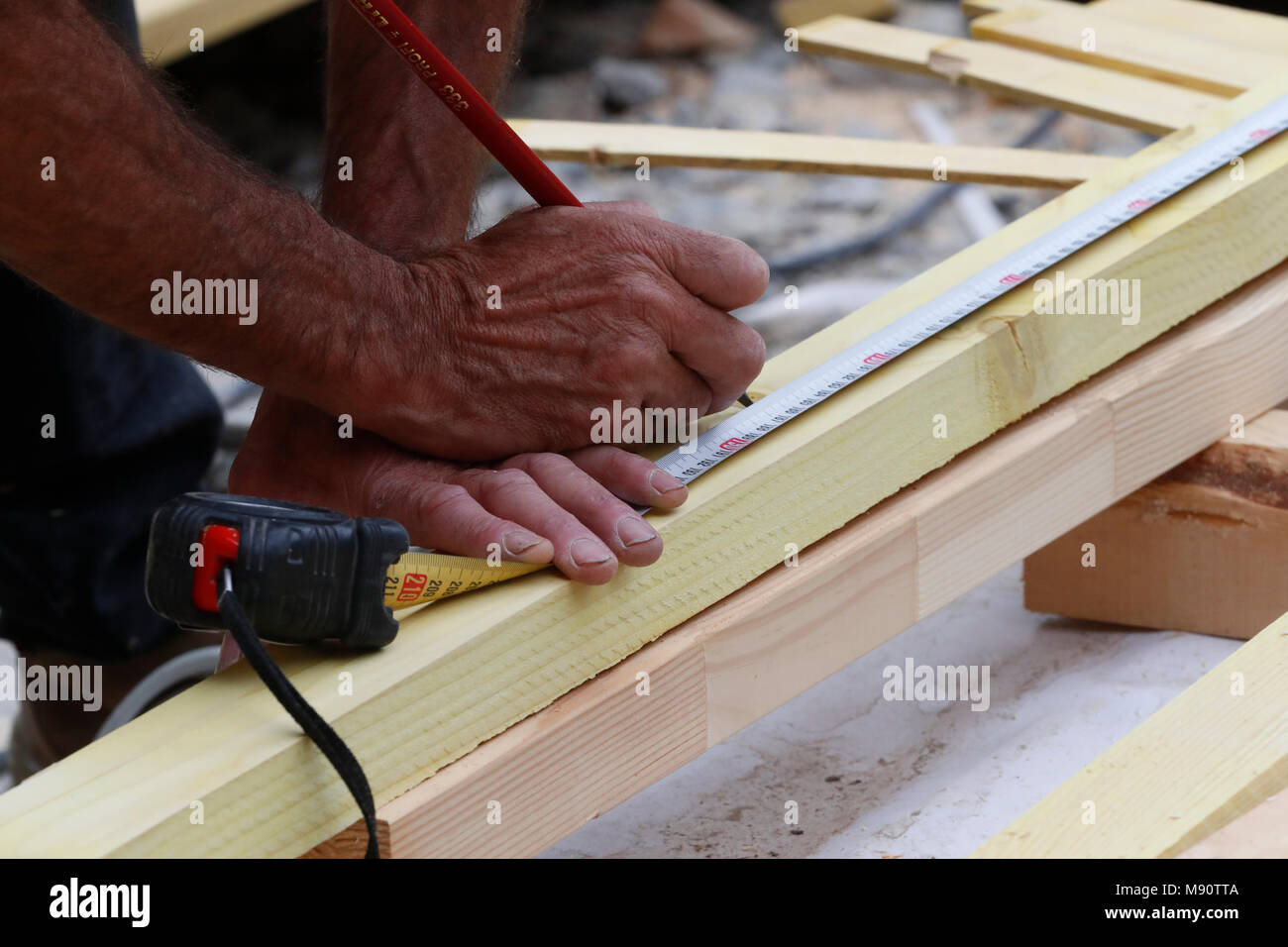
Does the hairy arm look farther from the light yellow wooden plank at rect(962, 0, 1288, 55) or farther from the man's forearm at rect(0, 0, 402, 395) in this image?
the light yellow wooden plank at rect(962, 0, 1288, 55)

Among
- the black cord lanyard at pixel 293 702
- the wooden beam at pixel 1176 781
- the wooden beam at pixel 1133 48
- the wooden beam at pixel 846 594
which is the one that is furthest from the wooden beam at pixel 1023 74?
the black cord lanyard at pixel 293 702

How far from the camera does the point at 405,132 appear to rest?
5.65ft

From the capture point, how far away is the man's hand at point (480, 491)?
1.22 m

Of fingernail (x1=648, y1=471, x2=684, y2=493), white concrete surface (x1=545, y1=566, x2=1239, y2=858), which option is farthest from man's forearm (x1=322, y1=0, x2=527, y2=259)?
white concrete surface (x1=545, y1=566, x2=1239, y2=858)

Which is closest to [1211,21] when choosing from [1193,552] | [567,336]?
[1193,552]

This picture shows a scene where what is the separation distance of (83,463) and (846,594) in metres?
1.32

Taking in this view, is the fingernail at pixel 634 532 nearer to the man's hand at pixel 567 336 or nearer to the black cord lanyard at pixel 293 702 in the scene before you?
the man's hand at pixel 567 336

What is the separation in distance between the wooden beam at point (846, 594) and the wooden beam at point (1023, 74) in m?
0.54

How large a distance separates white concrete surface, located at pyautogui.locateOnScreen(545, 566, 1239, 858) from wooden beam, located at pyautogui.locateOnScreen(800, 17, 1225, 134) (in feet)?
2.83

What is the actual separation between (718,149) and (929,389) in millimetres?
1026

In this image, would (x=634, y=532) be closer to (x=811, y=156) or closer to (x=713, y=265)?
(x=713, y=265)

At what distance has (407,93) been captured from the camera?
1.75 metres

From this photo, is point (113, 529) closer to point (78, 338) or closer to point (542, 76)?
point (78, 338)

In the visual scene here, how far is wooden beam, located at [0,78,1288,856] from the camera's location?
3.34 ft
